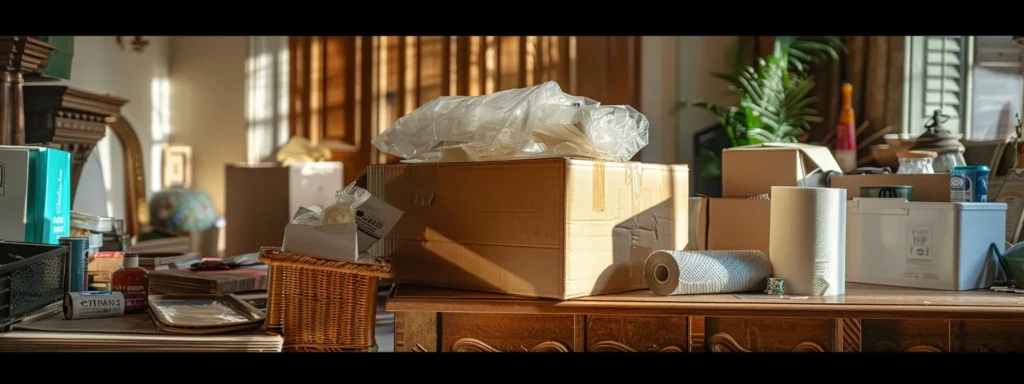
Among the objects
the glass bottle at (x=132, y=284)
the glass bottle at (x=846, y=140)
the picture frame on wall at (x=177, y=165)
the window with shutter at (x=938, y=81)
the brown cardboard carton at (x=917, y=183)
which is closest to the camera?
the glass bottle at (x=132, y=284)

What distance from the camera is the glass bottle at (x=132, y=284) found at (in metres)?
1.68

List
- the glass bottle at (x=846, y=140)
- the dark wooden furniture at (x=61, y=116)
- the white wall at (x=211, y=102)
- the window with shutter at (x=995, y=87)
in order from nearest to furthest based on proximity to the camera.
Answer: the dark wooden furniture at (x=61, y=116) → the glass bottle at (x=846, y=140) → the window with shutter at (x=995, y=87) → the white wall at (x=211, y=102)

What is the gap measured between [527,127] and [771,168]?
2.14 ft

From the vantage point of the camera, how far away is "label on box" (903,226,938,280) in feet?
5.57

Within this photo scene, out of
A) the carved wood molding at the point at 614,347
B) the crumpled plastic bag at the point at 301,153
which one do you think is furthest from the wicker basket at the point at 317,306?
the crumpled plastic bag at the point at 301,153

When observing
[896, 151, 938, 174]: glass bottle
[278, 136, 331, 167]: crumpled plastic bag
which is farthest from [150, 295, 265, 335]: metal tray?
[278, 136, 331, 167]: crumpled plastic bag

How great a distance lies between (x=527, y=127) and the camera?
62.1 inches

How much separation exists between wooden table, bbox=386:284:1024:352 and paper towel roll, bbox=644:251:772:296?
1.0 inches

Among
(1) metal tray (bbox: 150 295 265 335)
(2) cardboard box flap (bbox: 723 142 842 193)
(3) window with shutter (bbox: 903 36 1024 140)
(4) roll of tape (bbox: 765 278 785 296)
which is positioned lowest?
(1) metal tray (bbox: 150 295 265 335)

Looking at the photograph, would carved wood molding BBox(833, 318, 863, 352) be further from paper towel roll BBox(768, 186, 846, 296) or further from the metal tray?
the metal tray

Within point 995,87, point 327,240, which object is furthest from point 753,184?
point 995,87

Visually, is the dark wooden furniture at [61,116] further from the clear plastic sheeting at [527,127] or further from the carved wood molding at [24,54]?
the clear plastic sheeting at [527,127]

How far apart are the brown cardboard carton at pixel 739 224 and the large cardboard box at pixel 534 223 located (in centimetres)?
18
